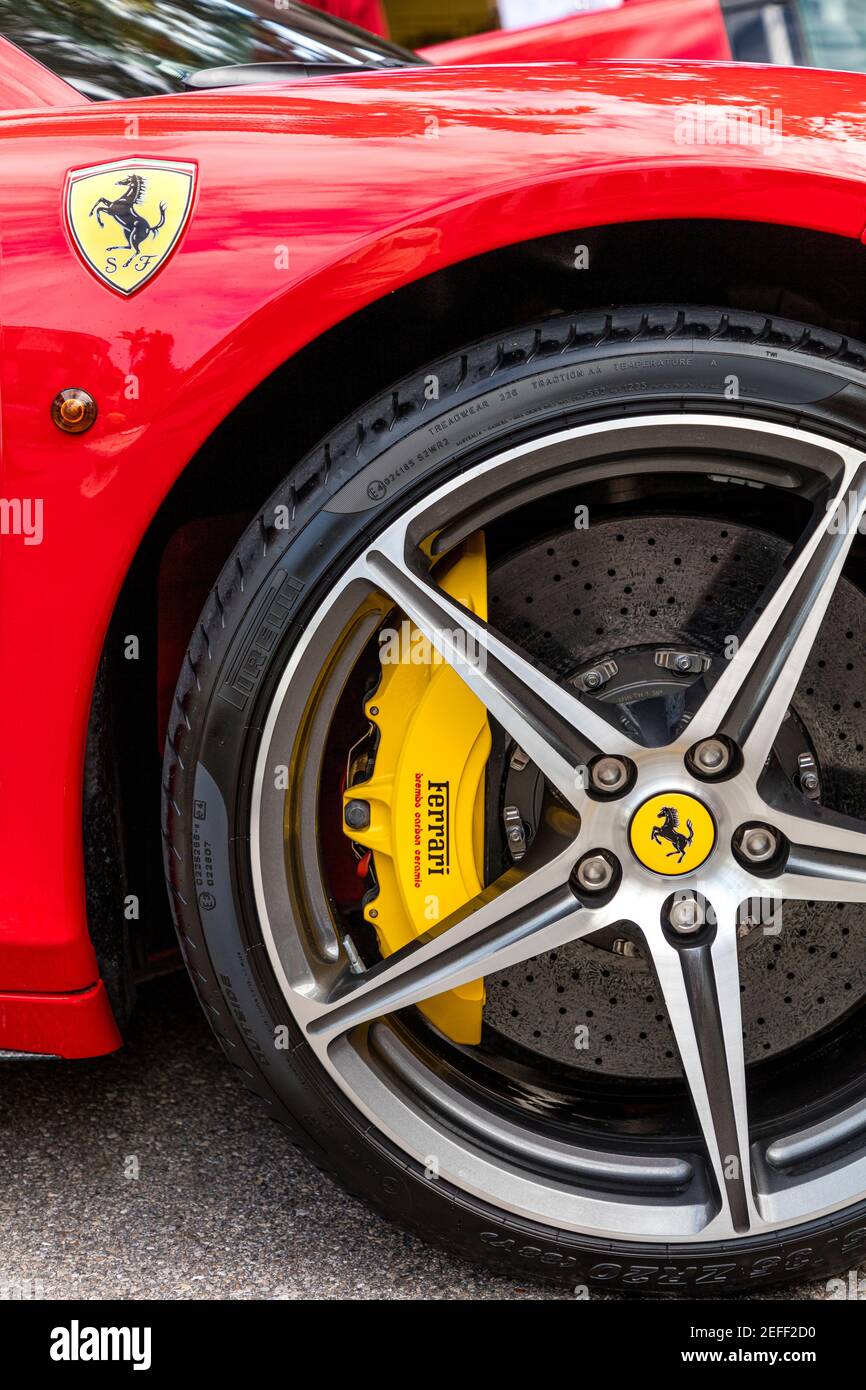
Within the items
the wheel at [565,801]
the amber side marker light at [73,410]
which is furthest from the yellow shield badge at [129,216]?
the wheel at [565,801]

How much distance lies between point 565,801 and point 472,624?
22 cm

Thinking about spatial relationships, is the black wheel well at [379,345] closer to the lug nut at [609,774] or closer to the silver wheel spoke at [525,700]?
the silver wheel spoke at [525,700]

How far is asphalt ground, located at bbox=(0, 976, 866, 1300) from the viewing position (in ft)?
4.57

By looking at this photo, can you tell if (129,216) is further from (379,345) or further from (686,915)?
(686,915)

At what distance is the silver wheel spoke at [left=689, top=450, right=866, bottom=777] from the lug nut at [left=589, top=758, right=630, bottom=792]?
8 centimetres

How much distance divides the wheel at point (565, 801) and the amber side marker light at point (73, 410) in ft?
0.67

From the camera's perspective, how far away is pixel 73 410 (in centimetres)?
122

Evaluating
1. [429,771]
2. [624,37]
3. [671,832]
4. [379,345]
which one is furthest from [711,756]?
[624,37]

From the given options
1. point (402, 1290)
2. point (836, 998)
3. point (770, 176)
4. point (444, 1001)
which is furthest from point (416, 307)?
point (402, 1290)

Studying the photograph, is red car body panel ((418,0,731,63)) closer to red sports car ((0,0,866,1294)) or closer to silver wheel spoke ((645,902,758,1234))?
red sports car ((0,0,866,1294))

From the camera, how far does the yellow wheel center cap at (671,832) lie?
4.23 ft

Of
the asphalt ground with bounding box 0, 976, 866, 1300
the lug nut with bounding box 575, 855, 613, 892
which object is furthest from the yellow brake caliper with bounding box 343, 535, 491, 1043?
the asphalt ground with bounding box 0, 976, 866, 1300

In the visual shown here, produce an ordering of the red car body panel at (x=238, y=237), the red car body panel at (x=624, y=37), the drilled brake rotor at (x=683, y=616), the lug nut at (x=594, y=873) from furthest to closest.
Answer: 1. the red car body panel at (x=624, y=37)
2. the drilled brake rotor at (x=683, y=616)
3. the lug nut at (x=594, y=873)
4. the red car body panel at (x=238, y=237)

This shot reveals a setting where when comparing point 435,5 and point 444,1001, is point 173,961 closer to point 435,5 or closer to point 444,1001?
point 444,1001
